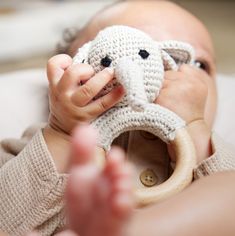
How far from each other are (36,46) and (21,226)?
3.91ft

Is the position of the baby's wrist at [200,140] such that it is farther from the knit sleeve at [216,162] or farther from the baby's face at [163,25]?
the baby's face at [163,25]

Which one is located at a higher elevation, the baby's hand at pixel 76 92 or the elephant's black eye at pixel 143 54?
the elephant's black eye at pixel 143 54

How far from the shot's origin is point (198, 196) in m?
0.60

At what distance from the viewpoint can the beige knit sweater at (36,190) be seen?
2.26 feet

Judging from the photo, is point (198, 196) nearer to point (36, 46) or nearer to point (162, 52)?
point (162, 52)

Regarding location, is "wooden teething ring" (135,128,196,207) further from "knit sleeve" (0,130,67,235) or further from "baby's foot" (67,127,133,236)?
"baby's foot" (67,127,133,236)

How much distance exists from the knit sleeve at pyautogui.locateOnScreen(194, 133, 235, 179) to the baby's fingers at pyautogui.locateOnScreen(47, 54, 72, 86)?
232mm

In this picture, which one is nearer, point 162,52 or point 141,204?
point 141,204

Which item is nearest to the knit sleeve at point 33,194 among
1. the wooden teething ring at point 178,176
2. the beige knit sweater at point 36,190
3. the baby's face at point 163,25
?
the beige knit sweater at point 36,190

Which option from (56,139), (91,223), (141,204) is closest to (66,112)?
(56,139)

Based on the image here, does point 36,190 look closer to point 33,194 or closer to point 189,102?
point 33,194

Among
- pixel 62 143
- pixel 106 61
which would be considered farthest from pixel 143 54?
pixel 62 143

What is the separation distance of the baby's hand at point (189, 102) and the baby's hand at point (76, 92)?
4.2 inches

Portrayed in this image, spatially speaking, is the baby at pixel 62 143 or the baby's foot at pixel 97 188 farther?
the baby at pixel 62 143
